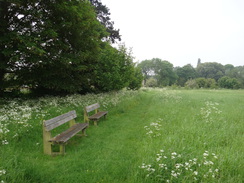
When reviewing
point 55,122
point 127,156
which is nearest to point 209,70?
point 127,156

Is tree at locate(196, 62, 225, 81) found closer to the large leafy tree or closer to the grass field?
the large leafy tree

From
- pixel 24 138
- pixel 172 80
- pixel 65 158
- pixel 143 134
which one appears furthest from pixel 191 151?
pixel 172 80

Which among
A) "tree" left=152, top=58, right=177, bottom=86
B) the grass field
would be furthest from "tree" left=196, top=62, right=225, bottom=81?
the grass field

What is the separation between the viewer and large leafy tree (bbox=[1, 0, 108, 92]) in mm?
10102

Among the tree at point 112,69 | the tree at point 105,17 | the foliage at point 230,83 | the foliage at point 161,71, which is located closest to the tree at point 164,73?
the foliage at point 161,71

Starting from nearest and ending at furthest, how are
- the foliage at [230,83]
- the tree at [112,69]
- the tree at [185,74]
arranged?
the tree at [112,69] → the foliage at [230,83] → the tree at [185,74]

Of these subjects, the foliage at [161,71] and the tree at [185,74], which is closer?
the foliage at [161,71]

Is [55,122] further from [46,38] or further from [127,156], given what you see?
[46,38]

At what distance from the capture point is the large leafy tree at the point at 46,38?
398 inches

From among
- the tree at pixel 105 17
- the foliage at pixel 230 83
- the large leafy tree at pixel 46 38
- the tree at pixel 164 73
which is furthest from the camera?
the tree at pixel 164 73

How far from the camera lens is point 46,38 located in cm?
1149

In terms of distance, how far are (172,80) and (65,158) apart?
96.7m

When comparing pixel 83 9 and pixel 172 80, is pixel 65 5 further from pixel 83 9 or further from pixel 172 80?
pixel 172 80

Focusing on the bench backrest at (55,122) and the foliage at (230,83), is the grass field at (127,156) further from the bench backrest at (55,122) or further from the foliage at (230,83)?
the foliage at (230,83)
